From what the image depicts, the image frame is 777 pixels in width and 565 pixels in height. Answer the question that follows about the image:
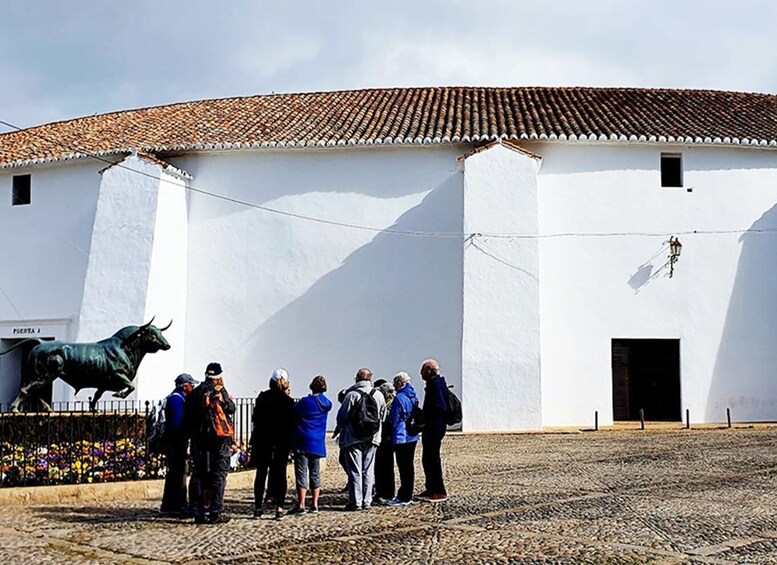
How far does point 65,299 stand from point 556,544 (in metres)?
16.5

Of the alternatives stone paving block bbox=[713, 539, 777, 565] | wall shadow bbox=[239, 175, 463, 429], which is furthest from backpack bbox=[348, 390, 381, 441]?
wall shadow bbox=[239, 175, 463, 429]

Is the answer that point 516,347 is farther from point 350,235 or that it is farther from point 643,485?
point 643,485

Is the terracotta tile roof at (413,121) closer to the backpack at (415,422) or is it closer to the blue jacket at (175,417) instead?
the backpack at (415,422)

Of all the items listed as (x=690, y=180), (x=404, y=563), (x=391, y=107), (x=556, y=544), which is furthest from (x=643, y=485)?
(x=391, y=107)

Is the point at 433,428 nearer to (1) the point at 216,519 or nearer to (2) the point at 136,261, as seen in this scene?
(1) the point at 216,519

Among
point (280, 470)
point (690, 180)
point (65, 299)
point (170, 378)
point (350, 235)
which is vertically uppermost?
point (690, 180)

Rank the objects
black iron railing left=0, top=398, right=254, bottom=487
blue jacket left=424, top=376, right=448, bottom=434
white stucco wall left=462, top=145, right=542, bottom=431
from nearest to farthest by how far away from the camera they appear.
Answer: blue jacket left=424, top=376, right=448, bottom=434
black iron railing left=0, top=398, right=254, bottom=487
white stucco wall left=462, top=145, right=542, bottom=431

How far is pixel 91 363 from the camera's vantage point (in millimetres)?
A: 12836

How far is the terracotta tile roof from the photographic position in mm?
20656

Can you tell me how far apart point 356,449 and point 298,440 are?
2.03ft

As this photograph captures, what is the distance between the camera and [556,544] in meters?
7.21

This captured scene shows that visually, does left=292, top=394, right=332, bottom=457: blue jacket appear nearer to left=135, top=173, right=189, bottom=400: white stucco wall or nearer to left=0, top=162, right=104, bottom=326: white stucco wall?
left=135, top=173, right=189, bottom=400: white stucco wall

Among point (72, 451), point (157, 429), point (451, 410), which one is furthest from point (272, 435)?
point (72, 451)

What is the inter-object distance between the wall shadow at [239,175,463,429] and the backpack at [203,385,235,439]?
1196 cm
